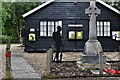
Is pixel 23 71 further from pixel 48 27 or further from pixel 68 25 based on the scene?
pixel 68 25

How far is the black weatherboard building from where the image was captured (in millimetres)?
24922

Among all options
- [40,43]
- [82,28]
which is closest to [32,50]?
[40,43]

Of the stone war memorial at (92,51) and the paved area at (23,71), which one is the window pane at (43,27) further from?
the stone war memorial at (92,51)

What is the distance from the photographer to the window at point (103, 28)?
82.9 feet

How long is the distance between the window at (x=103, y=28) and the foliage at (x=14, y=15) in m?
12.8

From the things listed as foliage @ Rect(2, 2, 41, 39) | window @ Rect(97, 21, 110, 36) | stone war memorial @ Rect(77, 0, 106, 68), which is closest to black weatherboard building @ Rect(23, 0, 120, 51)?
window @ Rect(97, 21, 110, 36)

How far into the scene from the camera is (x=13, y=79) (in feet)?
32.1

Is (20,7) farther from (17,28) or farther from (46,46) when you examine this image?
(46,46)

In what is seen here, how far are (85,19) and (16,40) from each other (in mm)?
28829

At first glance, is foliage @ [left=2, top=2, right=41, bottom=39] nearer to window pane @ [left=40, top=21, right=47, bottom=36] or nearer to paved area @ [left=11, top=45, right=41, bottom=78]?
window pane @ [left=40, top=21, right=47, bottom=36]

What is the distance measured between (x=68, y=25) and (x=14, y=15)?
2123cm

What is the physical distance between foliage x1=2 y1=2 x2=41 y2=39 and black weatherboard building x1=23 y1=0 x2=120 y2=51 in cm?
1183

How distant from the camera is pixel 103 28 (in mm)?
25281

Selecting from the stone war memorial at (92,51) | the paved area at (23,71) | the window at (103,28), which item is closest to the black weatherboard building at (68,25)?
the window at (103,28)
